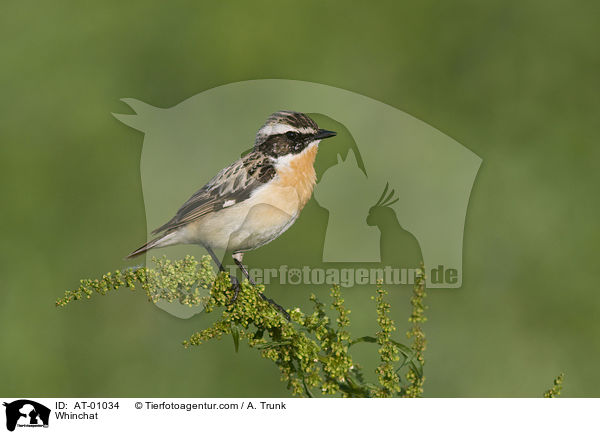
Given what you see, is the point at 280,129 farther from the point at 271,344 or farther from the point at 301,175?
the point at 271,344

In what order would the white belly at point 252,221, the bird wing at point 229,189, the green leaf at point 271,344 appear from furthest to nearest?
1. the bird wing at point 229,189
2. the white belly at point 252,221
3. the green leaf at point 271,344

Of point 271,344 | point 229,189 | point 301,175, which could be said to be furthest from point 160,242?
point 271,344

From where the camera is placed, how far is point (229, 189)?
121 inches

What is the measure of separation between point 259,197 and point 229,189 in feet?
0.52

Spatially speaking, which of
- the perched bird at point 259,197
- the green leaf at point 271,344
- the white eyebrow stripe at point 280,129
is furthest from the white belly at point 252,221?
the green leaf at point 271,344

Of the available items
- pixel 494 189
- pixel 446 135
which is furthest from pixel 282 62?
pixel 494 189

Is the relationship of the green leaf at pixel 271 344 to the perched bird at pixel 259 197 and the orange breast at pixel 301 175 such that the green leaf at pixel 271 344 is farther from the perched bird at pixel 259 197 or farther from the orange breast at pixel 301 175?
the orange breast at pixel 301 175

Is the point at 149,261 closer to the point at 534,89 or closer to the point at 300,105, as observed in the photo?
the point at 300,105

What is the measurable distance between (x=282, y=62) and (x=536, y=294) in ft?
9.52

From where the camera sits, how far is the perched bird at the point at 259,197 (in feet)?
9.68

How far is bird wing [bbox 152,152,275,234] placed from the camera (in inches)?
120

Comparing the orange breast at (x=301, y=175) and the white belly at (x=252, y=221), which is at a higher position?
the orange breast at (x=301, y=175)

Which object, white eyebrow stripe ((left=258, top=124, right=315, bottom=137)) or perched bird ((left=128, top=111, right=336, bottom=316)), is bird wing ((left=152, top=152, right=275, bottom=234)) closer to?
perched bird ((left=128, top=111, right=336, bottom=316))
